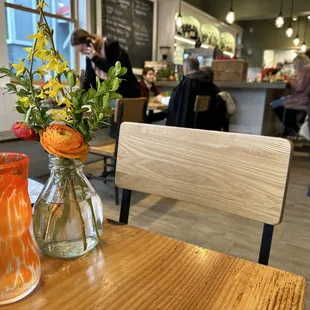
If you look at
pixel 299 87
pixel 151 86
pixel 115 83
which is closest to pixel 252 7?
pixel 299 87

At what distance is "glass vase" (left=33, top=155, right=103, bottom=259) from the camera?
52cm

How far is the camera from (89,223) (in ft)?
1.80

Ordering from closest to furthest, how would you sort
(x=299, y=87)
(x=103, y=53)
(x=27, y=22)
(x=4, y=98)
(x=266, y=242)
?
(x=266, y=242)
(x=103, y=53)
(x=4, y=98)
(x=27, y=22)
(x=299, y=87)

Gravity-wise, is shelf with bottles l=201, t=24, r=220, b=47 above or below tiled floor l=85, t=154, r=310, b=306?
above

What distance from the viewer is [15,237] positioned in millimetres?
434

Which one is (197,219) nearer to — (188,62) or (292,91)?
(188,62)

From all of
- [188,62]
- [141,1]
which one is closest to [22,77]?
[188,62]

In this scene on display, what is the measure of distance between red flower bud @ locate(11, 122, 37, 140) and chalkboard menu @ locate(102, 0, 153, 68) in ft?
16.2

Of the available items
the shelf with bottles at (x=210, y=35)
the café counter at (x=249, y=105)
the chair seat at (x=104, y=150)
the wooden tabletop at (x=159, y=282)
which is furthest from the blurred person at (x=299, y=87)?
the wooden tabletop at (x=159, y=282)

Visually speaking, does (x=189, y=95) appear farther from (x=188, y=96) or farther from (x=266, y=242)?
(x=266, y=242)

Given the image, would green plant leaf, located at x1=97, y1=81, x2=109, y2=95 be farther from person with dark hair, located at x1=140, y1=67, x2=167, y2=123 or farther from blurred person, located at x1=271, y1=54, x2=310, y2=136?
blurred person, located at x1=271, y1=54, x2=310, y2=136

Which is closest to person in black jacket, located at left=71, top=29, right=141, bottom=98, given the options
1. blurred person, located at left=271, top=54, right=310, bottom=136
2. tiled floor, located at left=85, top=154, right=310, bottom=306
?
tiled floor, located at left=85, top=154, right=310, bottom=306

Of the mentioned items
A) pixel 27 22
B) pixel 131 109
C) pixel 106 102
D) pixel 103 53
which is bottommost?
pixel 131 109

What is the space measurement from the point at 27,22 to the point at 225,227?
3724 mm
